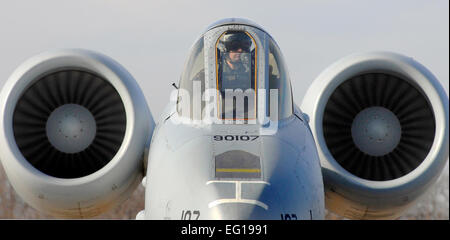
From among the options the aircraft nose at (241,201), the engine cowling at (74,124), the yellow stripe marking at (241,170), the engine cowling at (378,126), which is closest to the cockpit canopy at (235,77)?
the yellow stripe marking at (241,170)

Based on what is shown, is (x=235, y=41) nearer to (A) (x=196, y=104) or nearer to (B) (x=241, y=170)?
(A) (x=196, y=104)

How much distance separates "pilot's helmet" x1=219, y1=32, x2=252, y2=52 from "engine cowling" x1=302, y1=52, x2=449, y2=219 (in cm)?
256

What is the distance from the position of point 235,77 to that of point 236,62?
215mm

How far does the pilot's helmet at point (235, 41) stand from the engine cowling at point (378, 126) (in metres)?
2.56

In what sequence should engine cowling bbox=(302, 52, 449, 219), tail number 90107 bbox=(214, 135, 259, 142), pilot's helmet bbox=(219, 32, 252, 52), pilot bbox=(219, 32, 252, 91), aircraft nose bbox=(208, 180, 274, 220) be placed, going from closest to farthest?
aircraft nose bbox=(208, 180, 274, 220), tail number 90107 bbox=(214, 135, 259, 142), pilot bbox=(219, 32, 252, 91), pilot's helmet bbox=(219, 32, 252, 52), engine cowling bbox=(302, 52, 449, 219)

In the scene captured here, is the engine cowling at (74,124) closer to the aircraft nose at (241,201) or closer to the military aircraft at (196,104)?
the military aircraft at (196,104)

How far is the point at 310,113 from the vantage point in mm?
10516

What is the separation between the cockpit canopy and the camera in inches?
301

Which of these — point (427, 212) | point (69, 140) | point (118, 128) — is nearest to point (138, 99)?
point (118, 128)

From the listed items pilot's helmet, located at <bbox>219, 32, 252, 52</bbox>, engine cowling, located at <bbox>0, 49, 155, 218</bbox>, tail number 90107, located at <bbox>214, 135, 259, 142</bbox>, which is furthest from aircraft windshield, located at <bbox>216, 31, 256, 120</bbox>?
engine cowling, located at <bbox>0, 49, 155, 218</bbox>

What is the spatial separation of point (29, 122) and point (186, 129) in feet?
11.8

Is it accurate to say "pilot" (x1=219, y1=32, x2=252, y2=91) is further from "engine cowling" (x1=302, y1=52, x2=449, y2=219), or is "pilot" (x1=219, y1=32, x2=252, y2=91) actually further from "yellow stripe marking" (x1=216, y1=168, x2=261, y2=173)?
"engine cowling" (x1=302, y1=52, x2=449, y2=219)

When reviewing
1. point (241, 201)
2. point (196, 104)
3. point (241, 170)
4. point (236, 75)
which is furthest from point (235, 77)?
point (241, 201)
